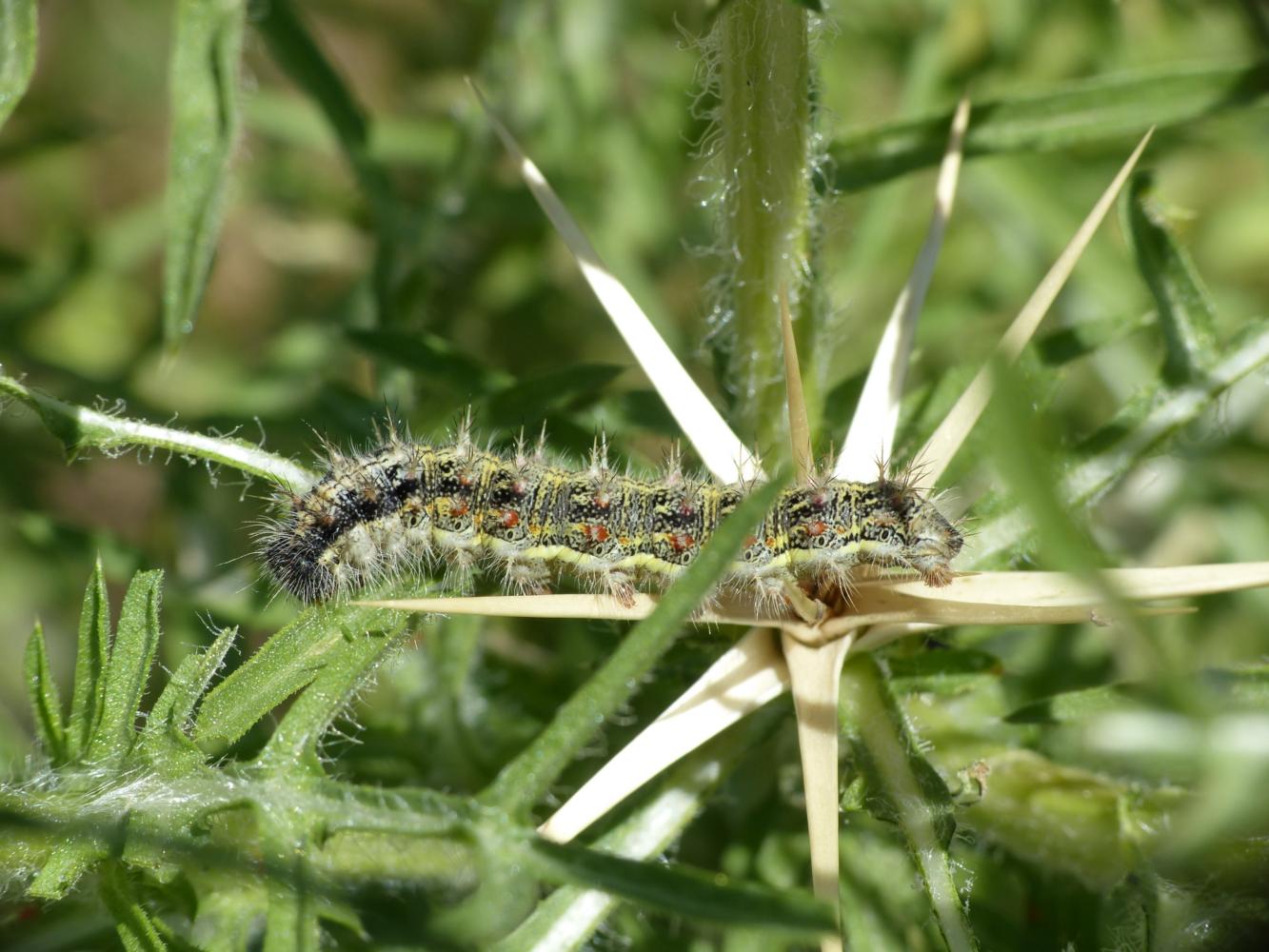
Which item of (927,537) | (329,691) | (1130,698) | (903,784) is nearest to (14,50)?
(329,691)

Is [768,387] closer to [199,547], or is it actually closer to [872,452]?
[872,452]

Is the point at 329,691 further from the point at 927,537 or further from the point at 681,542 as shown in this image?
the point at 927,537

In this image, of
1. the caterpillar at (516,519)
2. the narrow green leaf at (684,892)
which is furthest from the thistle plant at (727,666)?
the caterpillar at (516,519)

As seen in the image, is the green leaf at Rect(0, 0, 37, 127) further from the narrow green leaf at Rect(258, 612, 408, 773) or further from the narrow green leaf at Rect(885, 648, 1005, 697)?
the narrow green leaf at Rect(885, 648, 1005, 697)

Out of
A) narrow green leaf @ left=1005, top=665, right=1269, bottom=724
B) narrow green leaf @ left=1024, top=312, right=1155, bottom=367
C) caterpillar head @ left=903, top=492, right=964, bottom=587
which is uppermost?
narrow green leaf @ left=1024, top=312, right=1155, bottom=367

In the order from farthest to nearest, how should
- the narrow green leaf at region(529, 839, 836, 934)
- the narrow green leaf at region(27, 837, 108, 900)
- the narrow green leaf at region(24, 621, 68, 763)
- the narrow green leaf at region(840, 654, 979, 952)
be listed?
the narrow green leaf at region(24, 621, 68, 763), the narrow green leaf at region(840, 654, 979, 952), the narrow green leaf at region(27, 837, 108, 900), the narrow green leaf at region(529, 839, 836, 934)

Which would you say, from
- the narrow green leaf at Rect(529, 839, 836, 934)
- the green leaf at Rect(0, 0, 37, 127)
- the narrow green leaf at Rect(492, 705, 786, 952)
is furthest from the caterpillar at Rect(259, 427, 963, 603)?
the green leaf at Rect(0, 0, 37, 127)
